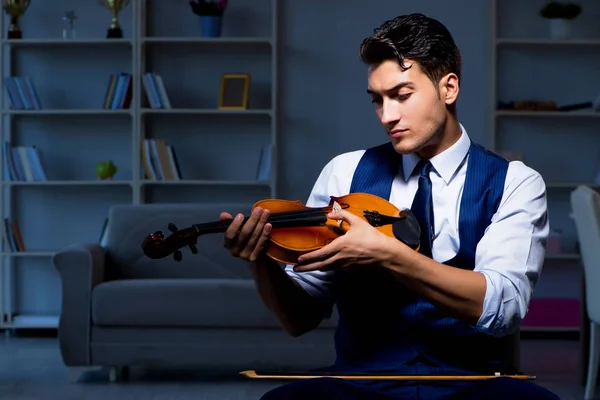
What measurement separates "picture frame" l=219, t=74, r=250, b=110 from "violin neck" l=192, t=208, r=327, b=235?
383 cm

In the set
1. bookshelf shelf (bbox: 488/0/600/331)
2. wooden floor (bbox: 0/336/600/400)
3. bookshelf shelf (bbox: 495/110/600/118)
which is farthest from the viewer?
bookshelf shelf (bbox: 488/0/600/331)

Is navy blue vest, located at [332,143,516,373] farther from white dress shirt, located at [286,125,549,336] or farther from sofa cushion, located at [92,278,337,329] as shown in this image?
sofa cushion, located at [92,278,337,329]

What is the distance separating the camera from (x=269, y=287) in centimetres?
145

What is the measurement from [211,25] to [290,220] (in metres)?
3.96

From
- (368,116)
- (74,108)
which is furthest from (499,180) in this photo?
(74,108)

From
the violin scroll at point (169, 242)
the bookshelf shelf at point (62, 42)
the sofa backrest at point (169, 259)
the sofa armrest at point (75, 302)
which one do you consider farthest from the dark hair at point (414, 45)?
the bookshelf shelf at point (62, 42)

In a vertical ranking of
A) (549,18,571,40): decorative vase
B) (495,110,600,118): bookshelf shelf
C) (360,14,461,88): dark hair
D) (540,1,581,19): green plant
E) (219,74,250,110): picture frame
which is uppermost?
(540,1,581,19): green plant

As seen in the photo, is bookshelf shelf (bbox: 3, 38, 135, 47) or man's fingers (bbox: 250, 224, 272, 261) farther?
bookshelf shelf (bbox: 3, 38, 135, 47)

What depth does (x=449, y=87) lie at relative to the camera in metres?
1.46

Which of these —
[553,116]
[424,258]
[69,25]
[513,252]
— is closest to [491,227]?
[513,252]

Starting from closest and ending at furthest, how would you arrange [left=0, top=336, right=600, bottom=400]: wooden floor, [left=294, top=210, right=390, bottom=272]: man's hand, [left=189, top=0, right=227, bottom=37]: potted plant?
[left=294, top=210, right=390, bottom=272]: man's hand → [left=0, top=336, right=600, bottom=400]: wooden floor → [left=189, top=0, right=227, bottom=37]: potted plant

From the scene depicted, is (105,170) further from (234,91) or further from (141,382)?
(141,382)

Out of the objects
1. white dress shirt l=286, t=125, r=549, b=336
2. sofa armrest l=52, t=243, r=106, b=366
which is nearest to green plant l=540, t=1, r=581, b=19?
sofa armrest l=52, t=243, r=106, b=366

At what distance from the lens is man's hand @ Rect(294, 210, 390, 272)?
1.29m
